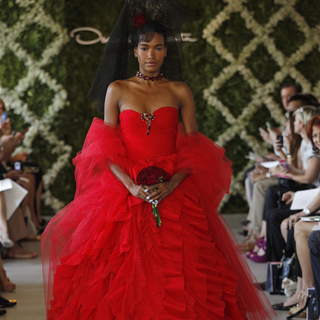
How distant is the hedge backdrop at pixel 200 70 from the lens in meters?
6.65

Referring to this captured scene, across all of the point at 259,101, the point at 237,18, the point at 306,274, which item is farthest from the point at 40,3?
the point at 306,274

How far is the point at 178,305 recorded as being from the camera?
2016 mm

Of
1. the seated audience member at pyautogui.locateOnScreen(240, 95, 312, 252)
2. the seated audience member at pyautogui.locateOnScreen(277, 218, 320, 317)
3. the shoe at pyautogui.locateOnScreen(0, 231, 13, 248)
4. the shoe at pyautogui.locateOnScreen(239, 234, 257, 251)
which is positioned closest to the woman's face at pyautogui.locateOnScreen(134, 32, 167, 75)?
the seated audience member at pyautogui.locateOnScreen(277, 218, 320, 317)

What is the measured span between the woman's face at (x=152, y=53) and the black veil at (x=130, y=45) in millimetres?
154

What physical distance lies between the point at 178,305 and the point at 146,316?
0.15m

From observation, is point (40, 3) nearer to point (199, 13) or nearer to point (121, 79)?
point (199, 13)

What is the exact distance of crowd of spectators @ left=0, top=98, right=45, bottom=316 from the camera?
4312 mm

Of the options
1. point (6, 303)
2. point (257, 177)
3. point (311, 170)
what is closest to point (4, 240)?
point (6, 303)

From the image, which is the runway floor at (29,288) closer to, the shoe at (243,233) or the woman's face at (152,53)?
the shoe at (243,233)

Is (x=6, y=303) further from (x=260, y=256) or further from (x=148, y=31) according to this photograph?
(x=260, y=256)

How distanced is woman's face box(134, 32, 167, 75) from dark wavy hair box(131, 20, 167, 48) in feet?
0.06

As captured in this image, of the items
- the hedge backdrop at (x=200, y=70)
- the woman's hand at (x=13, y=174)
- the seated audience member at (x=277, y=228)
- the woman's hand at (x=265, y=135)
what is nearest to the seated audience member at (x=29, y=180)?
the woman's hand at (x=13, y=174)

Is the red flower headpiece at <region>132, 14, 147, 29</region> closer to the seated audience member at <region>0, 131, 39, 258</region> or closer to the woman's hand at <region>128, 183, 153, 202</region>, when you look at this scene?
the woman's hand at <region>128, 183, 153, 202</region>

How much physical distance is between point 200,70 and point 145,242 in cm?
524
